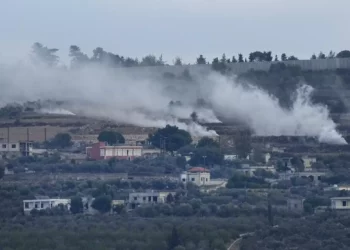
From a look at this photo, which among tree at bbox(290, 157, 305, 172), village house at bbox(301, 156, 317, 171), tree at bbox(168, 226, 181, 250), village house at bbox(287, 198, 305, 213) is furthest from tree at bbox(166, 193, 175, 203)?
village house at bbox(301, 156, 317, 171)

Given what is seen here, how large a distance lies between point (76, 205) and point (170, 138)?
1834 centimetres

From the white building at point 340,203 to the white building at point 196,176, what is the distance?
28.6ft

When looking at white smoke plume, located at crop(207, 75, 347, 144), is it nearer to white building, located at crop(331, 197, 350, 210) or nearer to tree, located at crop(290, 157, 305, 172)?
tree, located at crop(290, 157, 305, 172)

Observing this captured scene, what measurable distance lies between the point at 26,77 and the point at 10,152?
8286 millimetres

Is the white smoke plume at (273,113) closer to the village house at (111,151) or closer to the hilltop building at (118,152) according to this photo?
the hilltop building at (118,152)

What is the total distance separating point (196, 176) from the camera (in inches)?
2815

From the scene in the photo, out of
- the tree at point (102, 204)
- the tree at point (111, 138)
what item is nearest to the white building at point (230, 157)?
the tree at point (111, 138)

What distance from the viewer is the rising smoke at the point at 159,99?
284 feet

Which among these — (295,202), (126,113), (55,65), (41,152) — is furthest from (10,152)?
(295,202)

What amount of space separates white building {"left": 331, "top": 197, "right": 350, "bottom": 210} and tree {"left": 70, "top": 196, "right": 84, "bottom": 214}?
23.3ft

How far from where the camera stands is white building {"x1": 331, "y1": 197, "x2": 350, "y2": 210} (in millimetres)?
61438

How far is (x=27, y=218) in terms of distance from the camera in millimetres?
59906

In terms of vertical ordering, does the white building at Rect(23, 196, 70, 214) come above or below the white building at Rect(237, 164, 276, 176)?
below

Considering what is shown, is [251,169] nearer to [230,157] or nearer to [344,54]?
[230,157]
